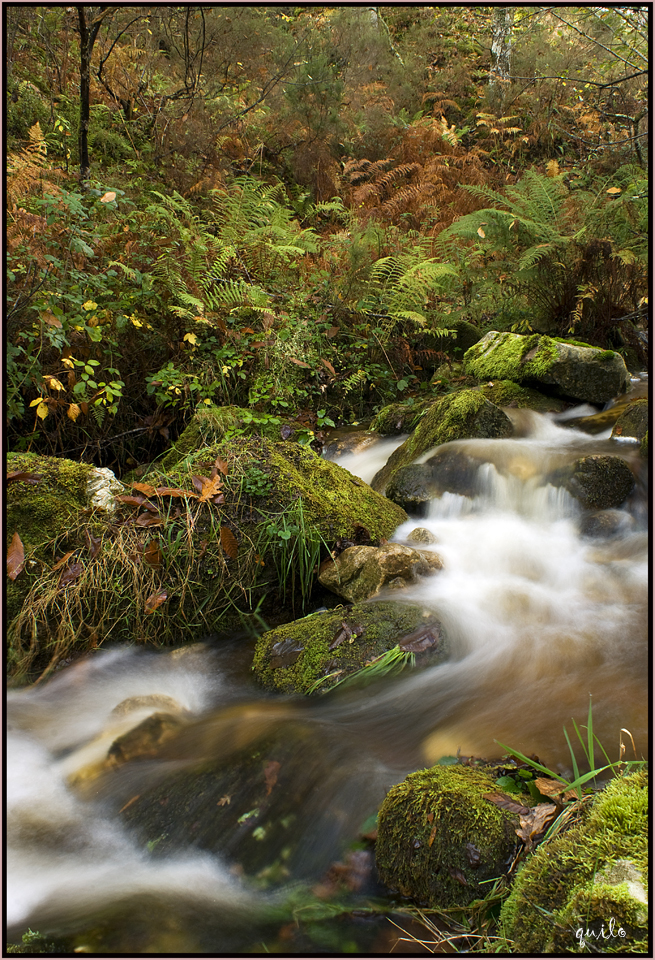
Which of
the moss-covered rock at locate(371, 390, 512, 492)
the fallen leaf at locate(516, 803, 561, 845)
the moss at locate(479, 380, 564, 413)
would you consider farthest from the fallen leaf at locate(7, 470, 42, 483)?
the moss at locate(479, 380, 564, 413)

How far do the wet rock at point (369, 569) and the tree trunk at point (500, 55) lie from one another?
12.6m

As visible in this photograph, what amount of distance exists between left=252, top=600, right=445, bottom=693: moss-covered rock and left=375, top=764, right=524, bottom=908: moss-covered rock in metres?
1.06

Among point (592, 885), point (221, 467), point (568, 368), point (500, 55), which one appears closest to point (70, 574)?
point (221, 467)

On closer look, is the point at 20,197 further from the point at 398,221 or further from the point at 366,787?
the point at 398,221

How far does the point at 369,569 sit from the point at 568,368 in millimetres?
3493

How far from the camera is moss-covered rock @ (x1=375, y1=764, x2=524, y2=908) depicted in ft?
5.52

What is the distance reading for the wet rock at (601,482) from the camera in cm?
426

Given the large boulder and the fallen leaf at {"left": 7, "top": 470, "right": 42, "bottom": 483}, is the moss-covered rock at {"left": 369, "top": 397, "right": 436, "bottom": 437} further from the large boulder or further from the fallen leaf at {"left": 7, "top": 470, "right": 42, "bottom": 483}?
the fallen leaf at {"left": 7, "top": 470, "right": 42, "bottom": 483}

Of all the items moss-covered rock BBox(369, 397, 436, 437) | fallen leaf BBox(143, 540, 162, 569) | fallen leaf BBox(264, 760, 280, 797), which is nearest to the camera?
fallen leaf BBox(264, 760, 280, 797)

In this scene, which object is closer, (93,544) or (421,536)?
(93,544)

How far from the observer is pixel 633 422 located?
485 cm

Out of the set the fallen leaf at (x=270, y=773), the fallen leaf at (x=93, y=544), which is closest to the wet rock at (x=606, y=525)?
the fallen leaf at (x=270, y=773)

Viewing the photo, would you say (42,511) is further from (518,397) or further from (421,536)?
(518,397)

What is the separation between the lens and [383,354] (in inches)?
264
